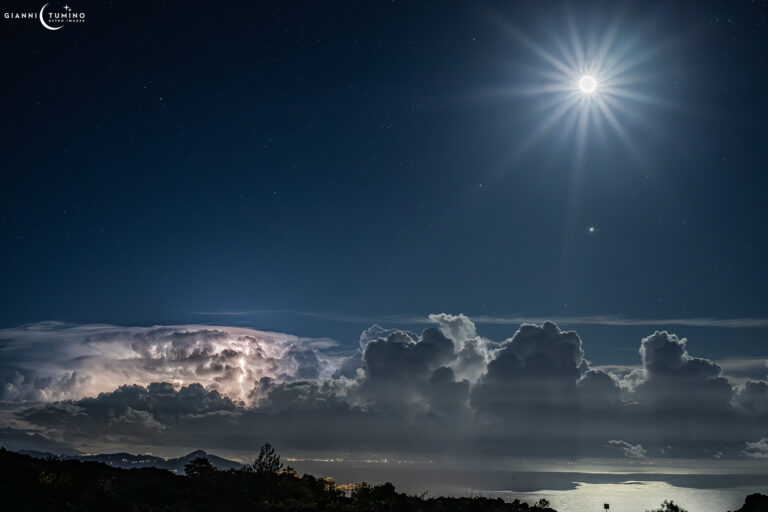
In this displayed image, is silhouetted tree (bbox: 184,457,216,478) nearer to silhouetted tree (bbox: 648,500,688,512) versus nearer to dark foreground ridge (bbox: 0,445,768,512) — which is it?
dark foreground ridge (bbox: 0,445,768,512)

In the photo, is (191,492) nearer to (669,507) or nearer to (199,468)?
(199,468)

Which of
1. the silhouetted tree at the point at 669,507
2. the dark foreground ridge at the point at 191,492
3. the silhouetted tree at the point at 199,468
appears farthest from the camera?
the silhouetted tree at the point at 199,468

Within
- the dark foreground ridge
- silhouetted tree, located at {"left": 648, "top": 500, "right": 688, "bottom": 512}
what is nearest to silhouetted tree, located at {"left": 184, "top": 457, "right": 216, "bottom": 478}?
the dark foreground ridge

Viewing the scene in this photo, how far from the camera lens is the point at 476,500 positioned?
62469mm

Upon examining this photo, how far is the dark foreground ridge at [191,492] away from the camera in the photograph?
4006 cm

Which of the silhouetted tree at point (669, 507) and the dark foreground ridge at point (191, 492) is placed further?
the silhouetted tree at point (669, 507)

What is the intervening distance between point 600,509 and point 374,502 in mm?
24694

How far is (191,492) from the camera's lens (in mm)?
48156

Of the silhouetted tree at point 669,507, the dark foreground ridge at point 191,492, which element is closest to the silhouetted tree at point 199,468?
the dark foreground ridge at point 191,492

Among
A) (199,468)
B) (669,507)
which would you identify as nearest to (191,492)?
(199,468)

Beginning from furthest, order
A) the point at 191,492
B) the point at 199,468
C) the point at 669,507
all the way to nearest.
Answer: the point at 199,468, the point at 669,507, the point at 191,492

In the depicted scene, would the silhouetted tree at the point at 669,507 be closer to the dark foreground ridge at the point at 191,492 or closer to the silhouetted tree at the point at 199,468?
the dark foreground ridge at the point at 191,492

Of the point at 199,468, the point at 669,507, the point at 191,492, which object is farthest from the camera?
the point at 199,468

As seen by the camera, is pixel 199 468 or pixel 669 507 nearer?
pixel 669 507
